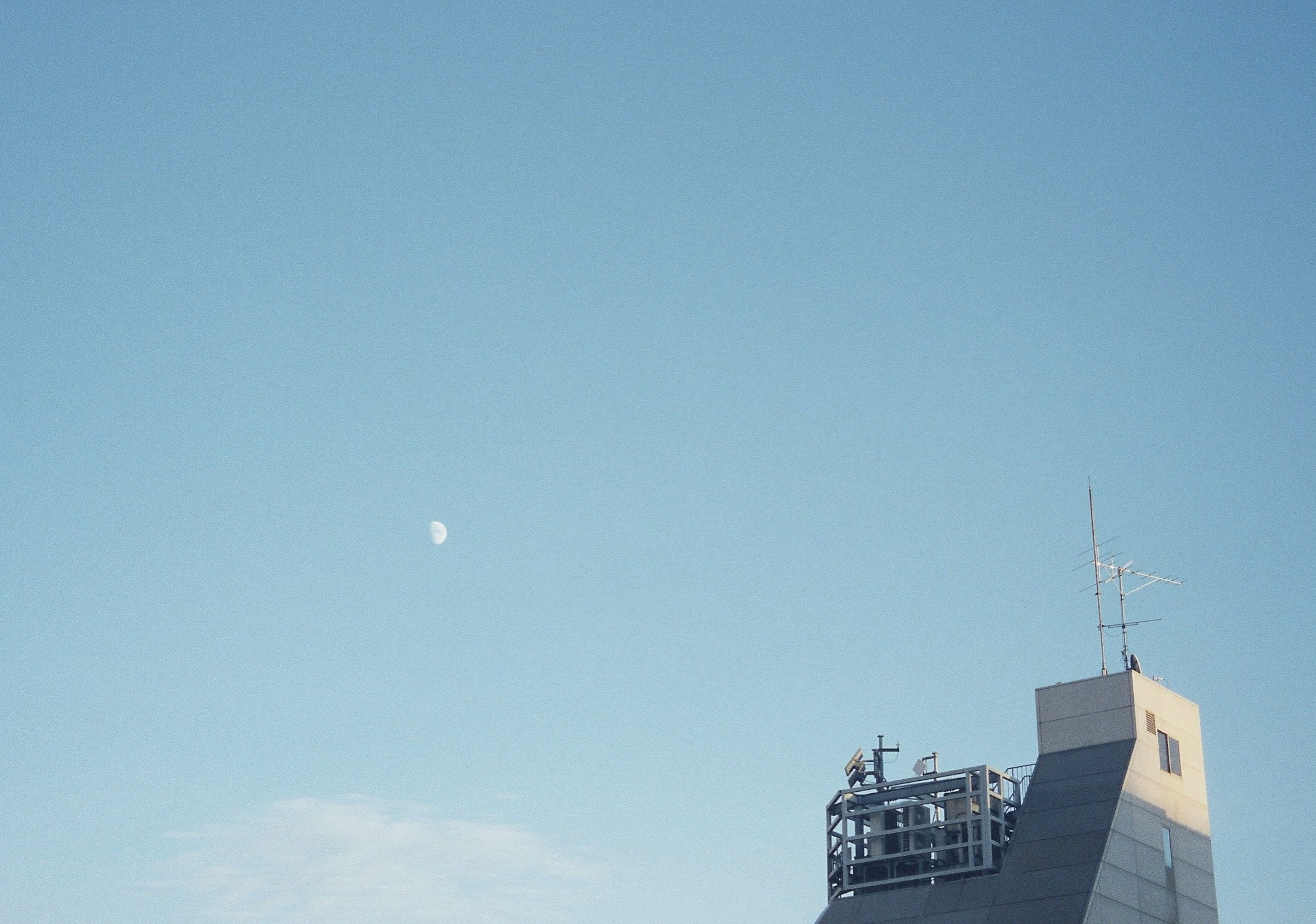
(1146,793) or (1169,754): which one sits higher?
(1169,754)

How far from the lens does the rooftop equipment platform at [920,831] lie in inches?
3883

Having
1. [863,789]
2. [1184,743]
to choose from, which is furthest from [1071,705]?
[863,789]

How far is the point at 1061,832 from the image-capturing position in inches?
3735

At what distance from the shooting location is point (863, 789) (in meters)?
106

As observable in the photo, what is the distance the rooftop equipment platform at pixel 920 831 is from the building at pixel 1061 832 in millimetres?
87

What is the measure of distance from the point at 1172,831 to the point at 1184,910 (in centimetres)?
473

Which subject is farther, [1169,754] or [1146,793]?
[1169,754]

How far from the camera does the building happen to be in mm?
92312

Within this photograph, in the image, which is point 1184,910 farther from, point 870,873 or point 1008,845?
point 870,873

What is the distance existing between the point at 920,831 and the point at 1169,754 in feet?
53.0

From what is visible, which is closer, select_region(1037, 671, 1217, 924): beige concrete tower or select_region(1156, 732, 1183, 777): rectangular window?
select_region(1037, 671, 1217, 924): beige concrete tower

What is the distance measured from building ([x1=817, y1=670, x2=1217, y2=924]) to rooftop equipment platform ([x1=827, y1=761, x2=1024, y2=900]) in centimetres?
9

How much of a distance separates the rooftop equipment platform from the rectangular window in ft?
29.5

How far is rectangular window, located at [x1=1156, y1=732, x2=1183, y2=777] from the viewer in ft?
328
